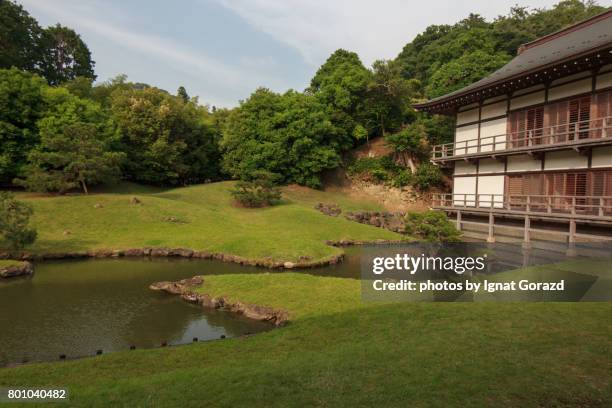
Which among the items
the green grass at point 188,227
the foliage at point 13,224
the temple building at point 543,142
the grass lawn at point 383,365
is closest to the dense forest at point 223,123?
the green grass at point 188,227

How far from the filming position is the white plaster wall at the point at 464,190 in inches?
1037

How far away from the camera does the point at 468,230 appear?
87.1ft

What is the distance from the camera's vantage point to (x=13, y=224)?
20547 millimetres

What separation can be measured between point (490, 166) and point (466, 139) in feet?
10.5

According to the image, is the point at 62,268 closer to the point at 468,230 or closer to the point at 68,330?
the point at 68,330

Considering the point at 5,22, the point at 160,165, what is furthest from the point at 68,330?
the point at 5,22

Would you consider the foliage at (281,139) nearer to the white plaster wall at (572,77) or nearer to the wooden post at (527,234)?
the white plaster wall at (572,77)

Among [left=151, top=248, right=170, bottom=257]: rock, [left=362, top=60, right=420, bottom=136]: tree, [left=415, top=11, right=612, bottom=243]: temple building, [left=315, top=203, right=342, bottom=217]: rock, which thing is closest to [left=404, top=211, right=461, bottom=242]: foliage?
[left=415, top=11, right=612, bottom=243]: temple building

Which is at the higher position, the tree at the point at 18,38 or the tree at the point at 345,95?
the tree at the point at 18,38

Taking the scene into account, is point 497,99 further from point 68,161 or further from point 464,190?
point 68,161

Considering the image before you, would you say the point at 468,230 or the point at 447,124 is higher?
the point at 447,124

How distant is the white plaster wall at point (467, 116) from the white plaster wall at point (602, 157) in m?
8.74

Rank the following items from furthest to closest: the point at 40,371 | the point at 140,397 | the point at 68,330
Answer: the point at 68,330
the point at 40,371
the point at 140,397

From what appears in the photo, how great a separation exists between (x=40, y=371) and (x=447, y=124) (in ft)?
141
